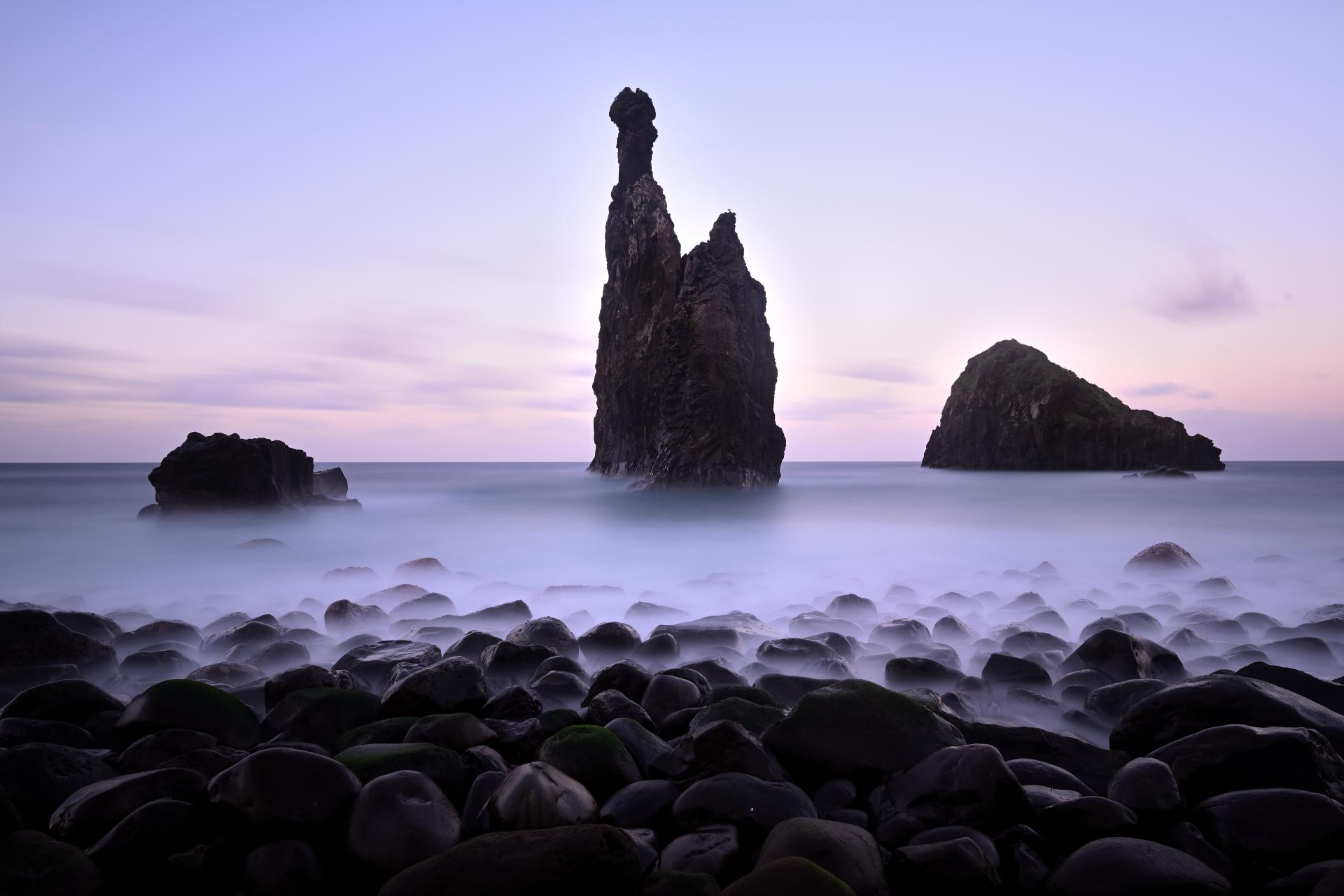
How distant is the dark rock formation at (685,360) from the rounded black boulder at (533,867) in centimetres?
3253

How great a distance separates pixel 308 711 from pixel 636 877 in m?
2.48

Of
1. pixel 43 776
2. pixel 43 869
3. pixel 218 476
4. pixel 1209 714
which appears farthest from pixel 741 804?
pixel 218 476

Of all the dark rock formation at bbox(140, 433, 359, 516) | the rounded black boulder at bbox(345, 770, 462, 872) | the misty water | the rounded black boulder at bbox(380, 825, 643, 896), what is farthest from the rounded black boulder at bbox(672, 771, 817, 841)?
the dark rock formation at bbox(140, 433, 359, 516)

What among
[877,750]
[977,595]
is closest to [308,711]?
[877,750]

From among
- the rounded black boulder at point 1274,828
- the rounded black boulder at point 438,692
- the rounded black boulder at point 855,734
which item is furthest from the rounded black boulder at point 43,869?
the rounded black boulder at point 1274,828

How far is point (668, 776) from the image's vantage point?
315 centimetres

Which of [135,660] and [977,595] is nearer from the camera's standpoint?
[135,660]

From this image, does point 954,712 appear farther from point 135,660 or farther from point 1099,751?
point 135,660

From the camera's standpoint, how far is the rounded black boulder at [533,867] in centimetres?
209

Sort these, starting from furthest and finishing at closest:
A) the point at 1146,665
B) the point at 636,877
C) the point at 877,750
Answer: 1. the point at 1146,665
2. the point at 877,750
3. the point at 636,877

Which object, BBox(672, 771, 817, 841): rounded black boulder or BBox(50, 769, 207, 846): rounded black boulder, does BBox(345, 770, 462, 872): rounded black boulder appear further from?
BBox(672, 771, 817, 841): rounded black boulder

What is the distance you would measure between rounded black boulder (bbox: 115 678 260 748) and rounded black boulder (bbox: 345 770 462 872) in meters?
1.54

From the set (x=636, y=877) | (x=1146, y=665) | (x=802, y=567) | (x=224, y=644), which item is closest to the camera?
(x=636, y=877)

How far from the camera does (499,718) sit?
3.96 m
